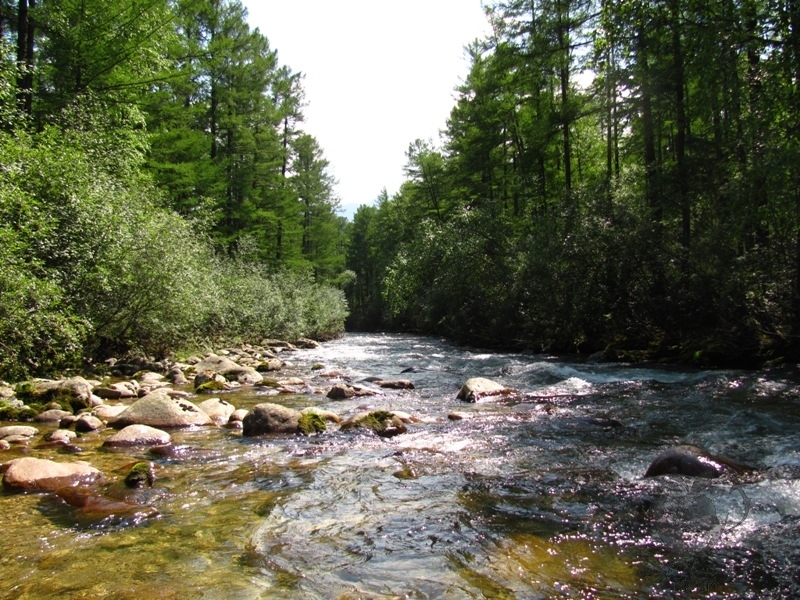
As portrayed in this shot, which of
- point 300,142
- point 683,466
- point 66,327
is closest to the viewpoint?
point 683,466

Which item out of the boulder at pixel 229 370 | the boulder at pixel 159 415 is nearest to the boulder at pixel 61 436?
the boulder at pixel 159 415

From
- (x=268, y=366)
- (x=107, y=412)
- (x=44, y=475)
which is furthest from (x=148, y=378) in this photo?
(x=44, y=475)

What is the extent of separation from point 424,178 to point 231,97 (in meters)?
15.7

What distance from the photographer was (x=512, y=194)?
2759cm

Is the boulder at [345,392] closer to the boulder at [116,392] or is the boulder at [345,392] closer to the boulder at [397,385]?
the boulder at [397,385]

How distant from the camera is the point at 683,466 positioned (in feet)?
15.6

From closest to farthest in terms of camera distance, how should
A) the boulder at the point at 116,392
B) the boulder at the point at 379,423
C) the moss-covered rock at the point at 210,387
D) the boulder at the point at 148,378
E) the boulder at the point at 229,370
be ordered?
the boulder at the point at 379,423
the boulder at the point at 116,392
the moss-covered rock at the point at 210,387
the boulder at the point at 148,378
the boulder at the point at 229,370

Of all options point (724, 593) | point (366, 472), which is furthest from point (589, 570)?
point (366, 472)

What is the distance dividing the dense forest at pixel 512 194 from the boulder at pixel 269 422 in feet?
13.4

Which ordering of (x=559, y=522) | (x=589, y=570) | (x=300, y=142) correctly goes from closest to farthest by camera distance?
(x=589, y=570)
(x=559, y=522)
(x=300, y=142)

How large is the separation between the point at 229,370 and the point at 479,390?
255 inches

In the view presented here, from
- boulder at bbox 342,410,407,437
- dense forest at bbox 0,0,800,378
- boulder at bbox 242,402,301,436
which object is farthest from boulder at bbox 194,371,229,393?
boulder at bbox 342,410,407,437

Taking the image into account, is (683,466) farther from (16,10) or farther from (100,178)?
(16,10)

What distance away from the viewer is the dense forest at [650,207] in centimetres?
1015
